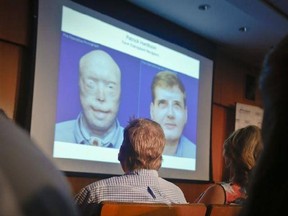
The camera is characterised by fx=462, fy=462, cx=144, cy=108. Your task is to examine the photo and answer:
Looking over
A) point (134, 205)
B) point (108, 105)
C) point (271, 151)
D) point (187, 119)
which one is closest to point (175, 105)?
point (187, 119)

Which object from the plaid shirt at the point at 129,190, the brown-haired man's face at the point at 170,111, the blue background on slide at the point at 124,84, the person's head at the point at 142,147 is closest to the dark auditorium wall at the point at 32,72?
the blue background on slide at the point at 124,84

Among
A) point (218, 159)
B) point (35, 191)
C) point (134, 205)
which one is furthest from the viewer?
point (218, 159)

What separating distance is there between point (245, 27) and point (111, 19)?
1.70 m

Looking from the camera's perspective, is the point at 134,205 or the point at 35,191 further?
the point at 134,205

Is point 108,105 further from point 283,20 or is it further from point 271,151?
point 271,151

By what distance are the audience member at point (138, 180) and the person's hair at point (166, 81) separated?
84.3 inches

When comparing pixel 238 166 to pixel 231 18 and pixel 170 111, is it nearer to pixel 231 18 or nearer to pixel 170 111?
pixel 170 111

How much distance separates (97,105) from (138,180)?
1.88m

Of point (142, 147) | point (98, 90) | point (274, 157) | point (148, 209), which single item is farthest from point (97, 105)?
point (274, 157)

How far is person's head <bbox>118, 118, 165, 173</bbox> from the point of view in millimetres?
2369

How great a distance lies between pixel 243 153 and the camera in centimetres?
257

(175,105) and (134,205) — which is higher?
(175,105)

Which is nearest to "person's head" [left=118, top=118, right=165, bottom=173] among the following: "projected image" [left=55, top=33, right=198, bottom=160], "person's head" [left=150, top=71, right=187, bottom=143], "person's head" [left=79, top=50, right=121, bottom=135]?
"projected image" [left=55, top=33, right=198, bottom=160]

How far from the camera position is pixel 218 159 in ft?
18.8
